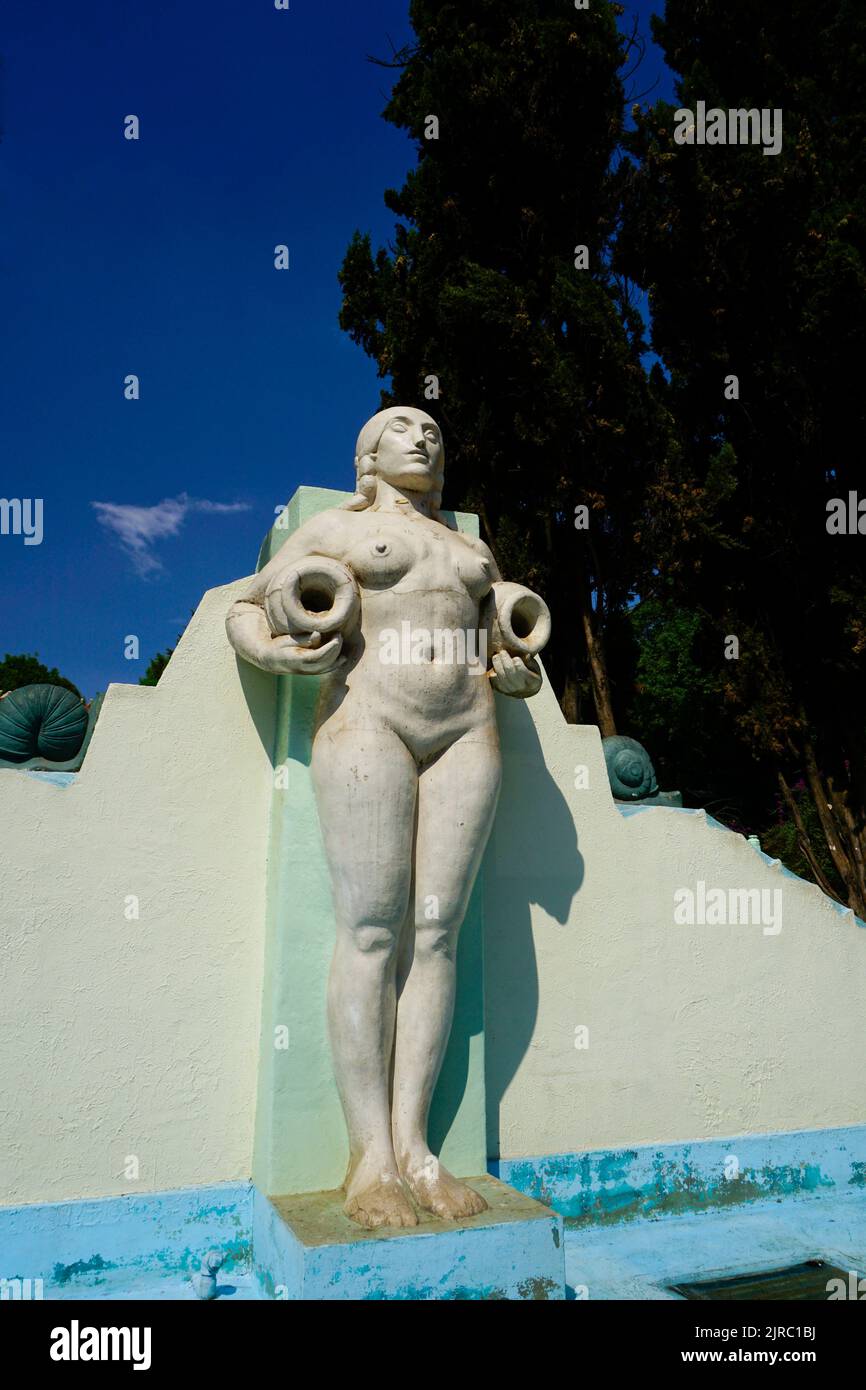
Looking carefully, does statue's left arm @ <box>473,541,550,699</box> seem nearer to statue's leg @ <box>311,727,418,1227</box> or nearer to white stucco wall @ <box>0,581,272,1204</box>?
statue's leg @ <box>311,727,418,1227</box>

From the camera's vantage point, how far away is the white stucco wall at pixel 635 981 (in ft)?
14.5

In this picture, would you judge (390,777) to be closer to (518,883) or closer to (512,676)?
(512,676)

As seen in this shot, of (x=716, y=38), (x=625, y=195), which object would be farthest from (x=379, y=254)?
(x=716, y=38)

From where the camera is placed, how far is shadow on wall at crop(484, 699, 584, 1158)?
434cm

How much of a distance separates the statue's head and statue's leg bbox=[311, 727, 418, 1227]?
1.15 meters

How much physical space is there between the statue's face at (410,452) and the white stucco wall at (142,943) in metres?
0.99

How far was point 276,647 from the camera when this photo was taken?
11.8 ft

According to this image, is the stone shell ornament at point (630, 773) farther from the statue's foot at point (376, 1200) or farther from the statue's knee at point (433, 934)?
the statue's foot at point (376, 1200)

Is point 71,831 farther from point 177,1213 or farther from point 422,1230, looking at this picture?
point 422,1230

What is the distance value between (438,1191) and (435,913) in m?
0.94

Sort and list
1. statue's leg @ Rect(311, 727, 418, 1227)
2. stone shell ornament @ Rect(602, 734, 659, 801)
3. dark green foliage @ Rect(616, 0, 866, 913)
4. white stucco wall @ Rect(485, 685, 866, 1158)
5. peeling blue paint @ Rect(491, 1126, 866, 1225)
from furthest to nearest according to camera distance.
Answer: dark green foliage @ Rect(616, 0, 866, 913)
stone shell ornament @ Rect(602, 734, 659, 801)
white stucco wall @ Rect(485, 685, 866, 1158)
peeling blue paint @ Rect(491, 1126, 866, 1225)
statue's leg @ Rect(311, 727, 418, 1227)

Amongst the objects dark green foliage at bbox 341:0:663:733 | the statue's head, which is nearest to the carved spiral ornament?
the statue's head

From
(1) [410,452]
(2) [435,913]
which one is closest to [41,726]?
(2) [435,913]

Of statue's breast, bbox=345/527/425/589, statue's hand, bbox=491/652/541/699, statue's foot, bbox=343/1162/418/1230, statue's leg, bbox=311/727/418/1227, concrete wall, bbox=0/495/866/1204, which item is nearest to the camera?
statue's foot, bbox=343/1162/418/1230
